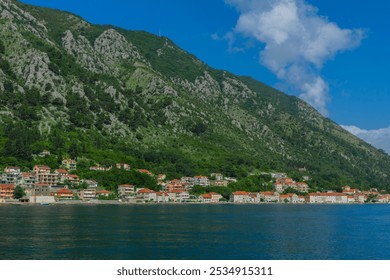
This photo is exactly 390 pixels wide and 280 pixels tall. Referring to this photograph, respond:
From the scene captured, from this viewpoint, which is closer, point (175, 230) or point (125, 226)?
point (175, 230)

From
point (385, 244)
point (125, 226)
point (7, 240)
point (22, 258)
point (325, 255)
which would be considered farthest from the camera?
point (125, 226)

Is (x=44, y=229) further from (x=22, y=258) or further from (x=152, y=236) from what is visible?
(x=22, y=258)

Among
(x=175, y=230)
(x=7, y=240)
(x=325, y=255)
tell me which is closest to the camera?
(x=325, y=255)

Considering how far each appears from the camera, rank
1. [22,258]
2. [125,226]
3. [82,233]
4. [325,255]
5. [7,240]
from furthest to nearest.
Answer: [125,226] → [82,233] → [7,240] → [325,255] → [22,258]

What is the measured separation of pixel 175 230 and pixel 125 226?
11.9m

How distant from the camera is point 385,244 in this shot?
7806cm

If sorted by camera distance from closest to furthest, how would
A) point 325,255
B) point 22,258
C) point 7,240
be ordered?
point 22,258 → point 325,255 → point 7,240

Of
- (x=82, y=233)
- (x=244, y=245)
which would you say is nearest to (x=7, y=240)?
(x=82, y=233)

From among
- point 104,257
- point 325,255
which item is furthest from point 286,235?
point 104,257

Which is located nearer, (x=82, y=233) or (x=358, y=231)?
(x=82, y=233)

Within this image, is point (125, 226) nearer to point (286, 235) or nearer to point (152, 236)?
point (152, 236)

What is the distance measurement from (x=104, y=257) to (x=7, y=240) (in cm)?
1987
